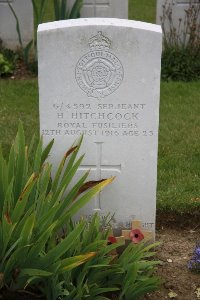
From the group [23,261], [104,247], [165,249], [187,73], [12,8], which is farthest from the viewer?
[12,8]

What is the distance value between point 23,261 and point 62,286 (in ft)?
0.92

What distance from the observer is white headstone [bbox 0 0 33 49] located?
870 centimetres

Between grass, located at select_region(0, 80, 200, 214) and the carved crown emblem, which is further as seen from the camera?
grass, located at select_region(0, 80, 200, 214)

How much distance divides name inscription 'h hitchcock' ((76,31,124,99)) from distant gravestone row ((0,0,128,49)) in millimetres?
5017

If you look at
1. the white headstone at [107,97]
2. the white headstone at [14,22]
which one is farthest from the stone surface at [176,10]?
the white headstone at [107,97]

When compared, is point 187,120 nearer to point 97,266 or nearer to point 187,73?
point 187,73

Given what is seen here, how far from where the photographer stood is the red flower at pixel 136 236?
3928 millimetres

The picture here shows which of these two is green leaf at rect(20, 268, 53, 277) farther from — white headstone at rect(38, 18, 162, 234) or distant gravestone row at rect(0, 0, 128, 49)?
distant gravestone row at rect(0, 0, 128, 49)

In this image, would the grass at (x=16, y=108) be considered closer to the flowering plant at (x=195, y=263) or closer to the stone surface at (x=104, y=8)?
the stone surface at (x=104, y=8)

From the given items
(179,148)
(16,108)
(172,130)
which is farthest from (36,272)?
(16,108)

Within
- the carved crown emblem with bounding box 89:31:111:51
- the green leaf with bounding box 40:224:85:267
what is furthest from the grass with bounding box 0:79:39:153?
the green leaf with bounding box 40:224:85:267

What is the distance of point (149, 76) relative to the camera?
3.78 metres

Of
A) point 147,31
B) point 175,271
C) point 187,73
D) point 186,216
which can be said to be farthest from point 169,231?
point 187,73

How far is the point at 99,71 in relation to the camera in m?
3.82
